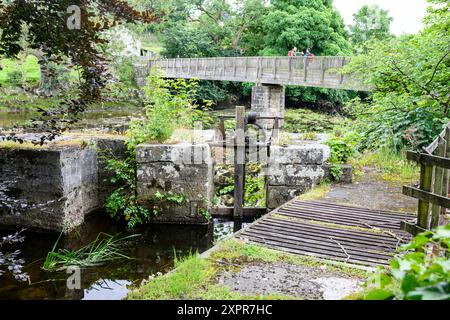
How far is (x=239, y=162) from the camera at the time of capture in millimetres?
7723

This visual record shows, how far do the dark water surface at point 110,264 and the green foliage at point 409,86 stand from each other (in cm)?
402

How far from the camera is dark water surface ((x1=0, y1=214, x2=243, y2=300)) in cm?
472

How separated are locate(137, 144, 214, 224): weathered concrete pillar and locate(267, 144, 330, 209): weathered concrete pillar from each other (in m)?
1.16

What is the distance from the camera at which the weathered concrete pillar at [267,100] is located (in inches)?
941

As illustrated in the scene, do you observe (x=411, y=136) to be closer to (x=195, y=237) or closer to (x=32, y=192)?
(x=195, y=237)

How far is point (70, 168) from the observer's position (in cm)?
663

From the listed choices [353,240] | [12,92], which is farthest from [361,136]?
[12,92]

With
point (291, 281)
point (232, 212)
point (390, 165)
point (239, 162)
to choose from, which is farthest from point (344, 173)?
point (291, 281)

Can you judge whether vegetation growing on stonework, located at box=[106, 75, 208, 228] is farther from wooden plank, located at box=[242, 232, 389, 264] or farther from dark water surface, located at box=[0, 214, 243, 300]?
wooden plank, located at box=[242, 232, 389, 264]

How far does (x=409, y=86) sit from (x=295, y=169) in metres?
3.53

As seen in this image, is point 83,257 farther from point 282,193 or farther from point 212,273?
point 282,193

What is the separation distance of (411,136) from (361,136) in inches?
51.4

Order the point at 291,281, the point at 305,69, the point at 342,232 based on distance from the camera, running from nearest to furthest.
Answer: the point at 291,281 < the point at 342,232 < the point at 305,69

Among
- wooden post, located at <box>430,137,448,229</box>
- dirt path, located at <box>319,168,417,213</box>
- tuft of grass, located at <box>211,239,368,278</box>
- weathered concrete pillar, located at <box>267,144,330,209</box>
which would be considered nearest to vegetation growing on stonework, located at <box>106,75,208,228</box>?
weathered concrete pillar, located at <box>267,144,330,209</box>
